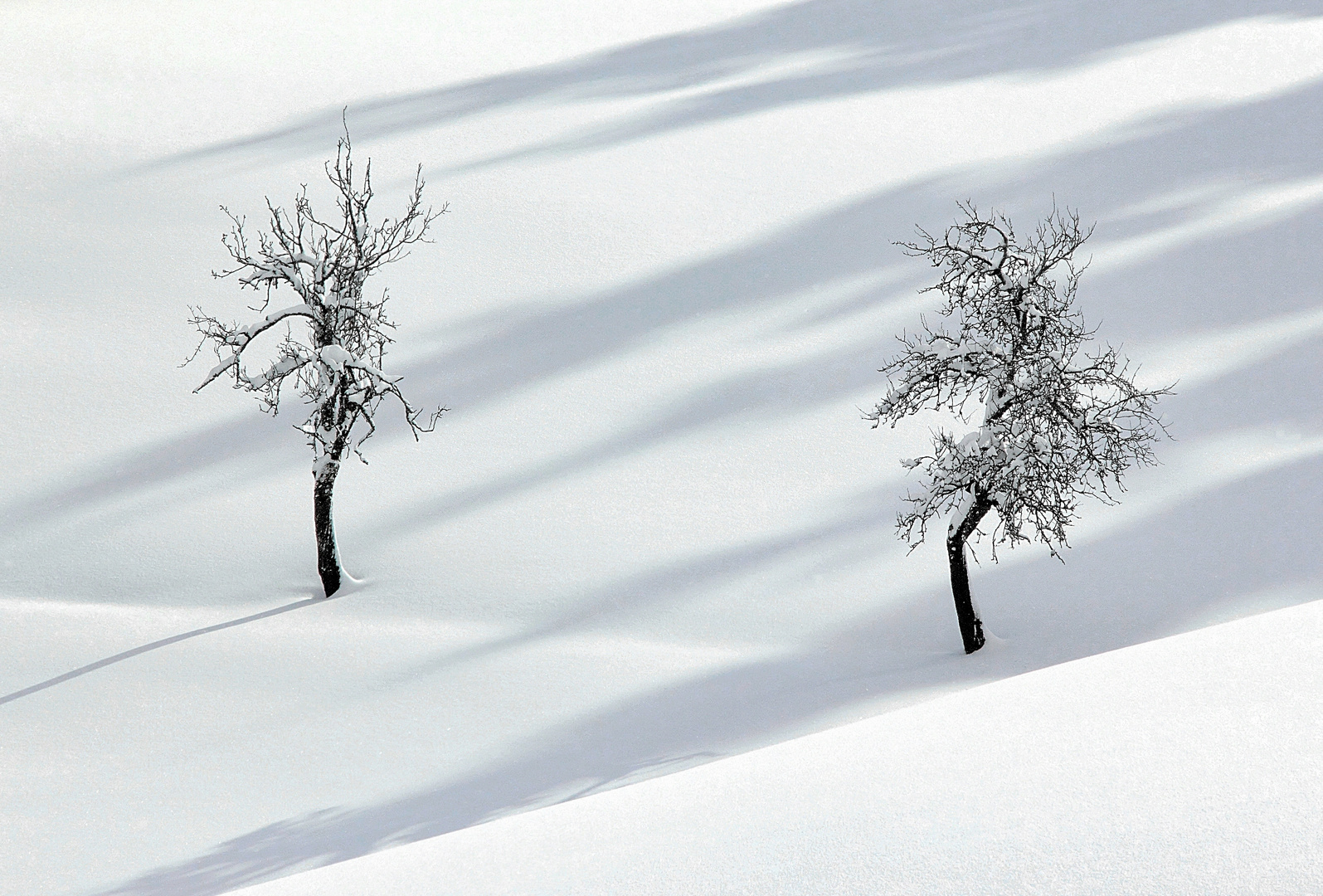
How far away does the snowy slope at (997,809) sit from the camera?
4.94 meters

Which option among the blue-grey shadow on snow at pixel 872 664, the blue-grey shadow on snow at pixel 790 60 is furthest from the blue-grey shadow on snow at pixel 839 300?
the blue-grey shadow on snow at pixel 790 60

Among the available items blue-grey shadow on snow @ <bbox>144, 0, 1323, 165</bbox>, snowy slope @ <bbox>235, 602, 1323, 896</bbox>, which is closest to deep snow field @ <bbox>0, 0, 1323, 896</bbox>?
snowy slope @ <bbox>235, 602, 1323, 896</bbox>

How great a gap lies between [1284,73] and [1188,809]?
2324cm

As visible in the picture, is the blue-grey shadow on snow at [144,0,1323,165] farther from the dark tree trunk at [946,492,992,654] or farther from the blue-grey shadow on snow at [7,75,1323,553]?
the dark tree trunk at [946,492,992,654]

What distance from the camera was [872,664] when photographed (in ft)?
36.2

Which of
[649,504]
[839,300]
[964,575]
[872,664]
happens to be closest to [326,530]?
[649,504]

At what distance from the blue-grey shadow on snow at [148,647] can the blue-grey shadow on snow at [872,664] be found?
1.99 metres

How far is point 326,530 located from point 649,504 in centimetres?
371

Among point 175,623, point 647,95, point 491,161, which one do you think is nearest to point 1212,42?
point 647,95

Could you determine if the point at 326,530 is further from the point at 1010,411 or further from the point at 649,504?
the point at 1010,411

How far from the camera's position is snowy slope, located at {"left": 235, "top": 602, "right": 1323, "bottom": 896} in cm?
494

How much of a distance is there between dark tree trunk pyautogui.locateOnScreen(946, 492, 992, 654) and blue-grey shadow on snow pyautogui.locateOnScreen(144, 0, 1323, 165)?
45.0ft

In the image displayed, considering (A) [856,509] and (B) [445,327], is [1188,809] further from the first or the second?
(B) [445,327]

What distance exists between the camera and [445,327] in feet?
56.4
